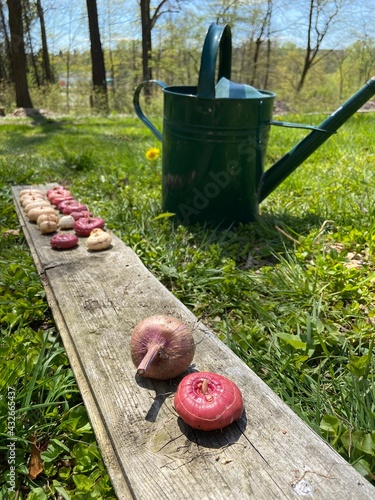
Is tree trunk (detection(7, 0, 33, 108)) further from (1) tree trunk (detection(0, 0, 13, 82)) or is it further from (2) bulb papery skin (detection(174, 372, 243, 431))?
(2) bulb papery skin (detection(174, 372, 243, 431))

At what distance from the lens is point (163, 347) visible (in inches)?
44.8

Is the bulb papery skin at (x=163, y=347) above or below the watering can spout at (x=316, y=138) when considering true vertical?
below

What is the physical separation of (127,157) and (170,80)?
67.8 feet

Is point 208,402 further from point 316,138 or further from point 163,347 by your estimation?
point 316,138

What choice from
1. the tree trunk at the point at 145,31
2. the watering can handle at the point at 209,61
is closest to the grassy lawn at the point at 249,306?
the watering can handle at the point at 209,61

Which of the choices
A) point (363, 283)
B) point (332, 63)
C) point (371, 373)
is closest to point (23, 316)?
point (371, 373)

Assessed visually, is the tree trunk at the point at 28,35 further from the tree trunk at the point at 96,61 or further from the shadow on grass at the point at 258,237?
the shadow on grass at the point at 258,237

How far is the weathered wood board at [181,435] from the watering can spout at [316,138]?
130cm

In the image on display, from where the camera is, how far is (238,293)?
183 centimetres

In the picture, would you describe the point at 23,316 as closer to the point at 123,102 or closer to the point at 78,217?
the point at 78,217

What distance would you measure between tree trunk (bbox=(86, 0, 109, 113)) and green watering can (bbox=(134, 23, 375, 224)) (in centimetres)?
955

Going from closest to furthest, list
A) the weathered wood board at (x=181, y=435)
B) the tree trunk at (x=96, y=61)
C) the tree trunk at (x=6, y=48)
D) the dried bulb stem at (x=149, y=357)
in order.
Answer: the weathered wood board at (x=181, y=435) < the dried bulb stem at (x=149, y=357) < the tree trunk at (x=96, y=61) < the tree trunk at (x=6, y=48)

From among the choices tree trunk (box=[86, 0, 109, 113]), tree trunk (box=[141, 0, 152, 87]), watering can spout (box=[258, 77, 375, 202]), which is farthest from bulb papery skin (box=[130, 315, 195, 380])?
tree trunk (box=[141, 0, 152, 87])

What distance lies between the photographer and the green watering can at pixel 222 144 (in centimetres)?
218
